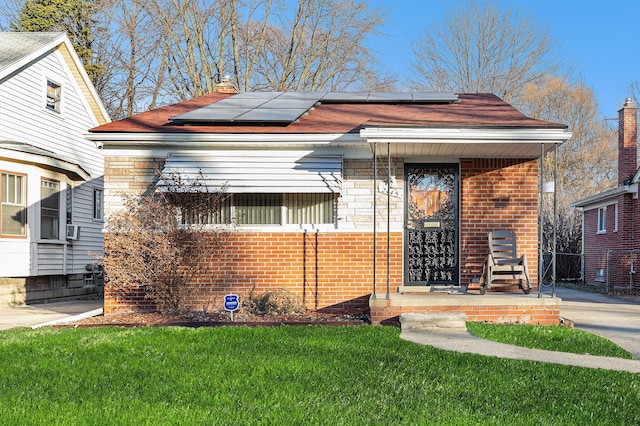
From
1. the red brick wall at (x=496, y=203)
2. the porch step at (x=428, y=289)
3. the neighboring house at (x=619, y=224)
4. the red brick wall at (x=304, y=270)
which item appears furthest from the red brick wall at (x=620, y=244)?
the red brick wall at (x=304, y=270)

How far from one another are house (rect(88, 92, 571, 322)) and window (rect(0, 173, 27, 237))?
182 inches

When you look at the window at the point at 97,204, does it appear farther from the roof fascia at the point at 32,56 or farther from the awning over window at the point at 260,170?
the awning over window at the point at 260,170

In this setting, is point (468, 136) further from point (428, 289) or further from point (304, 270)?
point (304, 270)

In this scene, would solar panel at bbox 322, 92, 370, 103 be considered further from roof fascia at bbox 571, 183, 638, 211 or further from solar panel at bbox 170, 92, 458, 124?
roof fascia at bbox 571, 183, 638, 211

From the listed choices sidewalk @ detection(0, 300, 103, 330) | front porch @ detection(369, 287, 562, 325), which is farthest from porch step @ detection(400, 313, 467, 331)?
sidewalk @ detection(0, 300, 103, 330)

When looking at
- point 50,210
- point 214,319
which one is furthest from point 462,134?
point 50,210

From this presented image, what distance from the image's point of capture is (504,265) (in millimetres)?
9695

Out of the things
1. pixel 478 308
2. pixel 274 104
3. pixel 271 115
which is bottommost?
pixel 478 308

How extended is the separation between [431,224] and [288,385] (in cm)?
592

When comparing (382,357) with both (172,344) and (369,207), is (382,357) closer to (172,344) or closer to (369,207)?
(172,344)

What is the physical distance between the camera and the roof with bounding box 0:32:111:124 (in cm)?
1455

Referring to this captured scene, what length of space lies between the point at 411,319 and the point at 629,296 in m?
9.58

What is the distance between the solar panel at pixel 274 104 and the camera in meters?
10.6

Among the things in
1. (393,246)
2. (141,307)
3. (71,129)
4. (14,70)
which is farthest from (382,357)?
(71,129)
